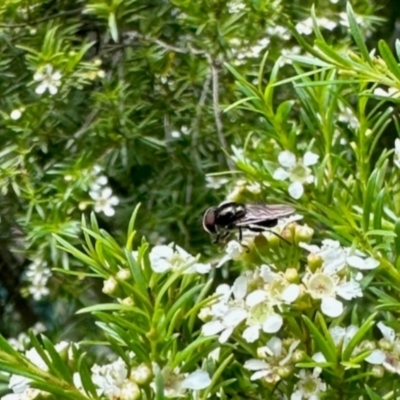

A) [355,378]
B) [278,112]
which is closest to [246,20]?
[278,112]

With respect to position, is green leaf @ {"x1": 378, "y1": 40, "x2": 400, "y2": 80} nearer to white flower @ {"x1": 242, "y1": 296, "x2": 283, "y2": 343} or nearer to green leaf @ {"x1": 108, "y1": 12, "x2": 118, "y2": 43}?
white flower @ {"x1": 242, "y1": 296, "x2": 283, "y2": 343}

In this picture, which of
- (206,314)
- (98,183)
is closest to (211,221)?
(206,314)

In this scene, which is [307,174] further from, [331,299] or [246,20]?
[246,20]

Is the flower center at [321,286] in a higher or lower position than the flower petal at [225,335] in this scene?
higher

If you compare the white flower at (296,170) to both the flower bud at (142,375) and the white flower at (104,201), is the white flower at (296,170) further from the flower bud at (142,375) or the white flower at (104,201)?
the white flower at (104,201)

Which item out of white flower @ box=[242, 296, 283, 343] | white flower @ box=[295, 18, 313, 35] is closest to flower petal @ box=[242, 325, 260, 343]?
white flower @ box=[242, 296, 283, 343]

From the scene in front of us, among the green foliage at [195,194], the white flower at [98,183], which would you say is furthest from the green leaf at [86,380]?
the white flower at [98,183]
